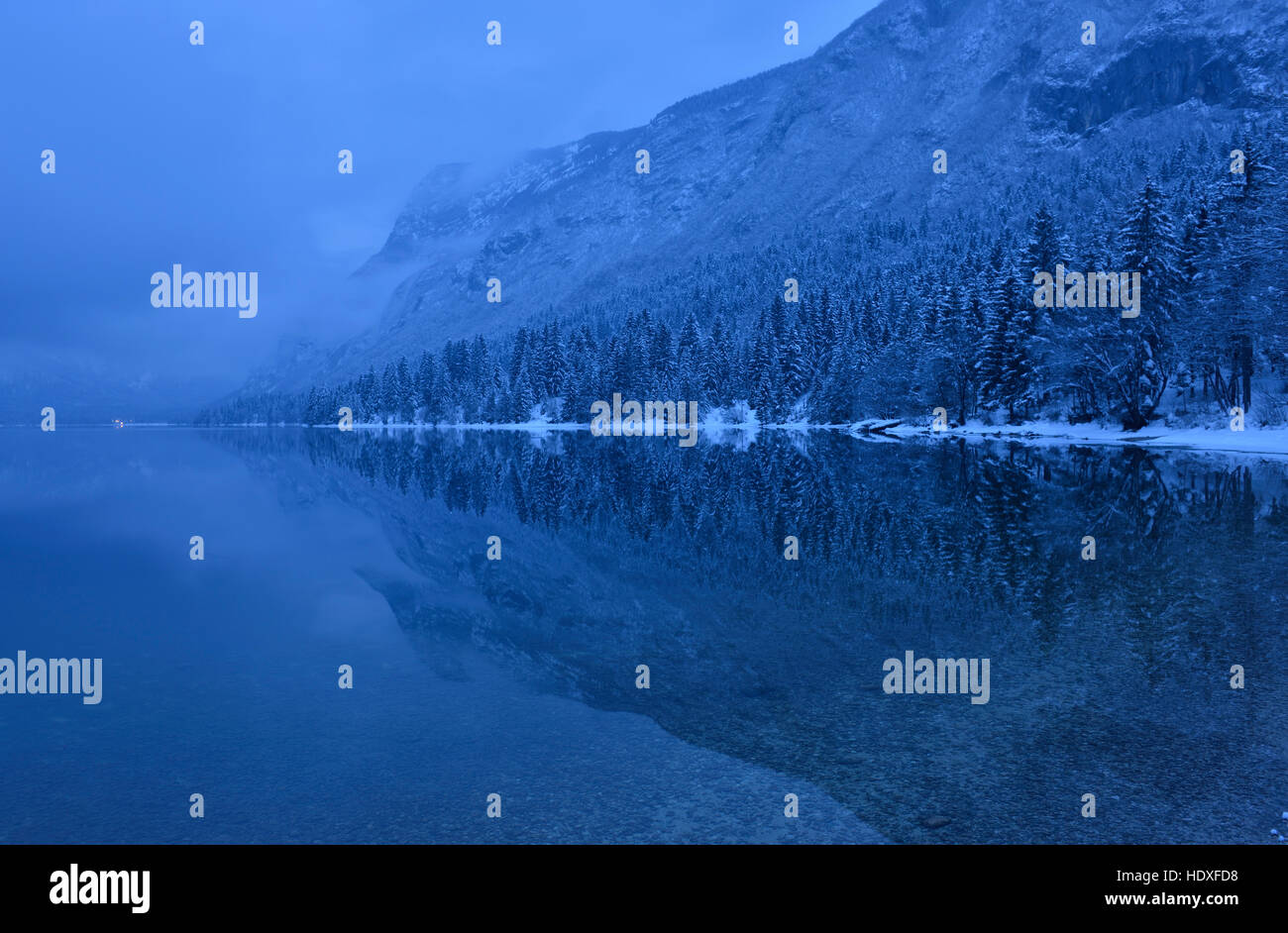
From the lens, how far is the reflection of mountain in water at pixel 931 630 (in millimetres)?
7871

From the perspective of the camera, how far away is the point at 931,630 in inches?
526

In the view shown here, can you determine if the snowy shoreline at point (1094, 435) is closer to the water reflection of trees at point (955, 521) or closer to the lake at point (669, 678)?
the water reflection of trees at point (955, 521)

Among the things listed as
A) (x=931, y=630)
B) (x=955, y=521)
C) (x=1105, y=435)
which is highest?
(x=1105, y=435)

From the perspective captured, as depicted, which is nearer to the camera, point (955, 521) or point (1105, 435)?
point (955, 521)

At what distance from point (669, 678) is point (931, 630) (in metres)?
4.81

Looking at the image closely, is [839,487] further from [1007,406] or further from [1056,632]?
[1007,406]

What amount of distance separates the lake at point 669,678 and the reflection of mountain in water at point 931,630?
6 cm

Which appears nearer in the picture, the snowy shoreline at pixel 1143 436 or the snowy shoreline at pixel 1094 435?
the snowy shoreline at pixel 1143 436

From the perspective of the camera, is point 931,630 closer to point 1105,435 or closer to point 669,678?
point 669,678
